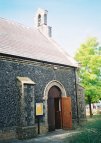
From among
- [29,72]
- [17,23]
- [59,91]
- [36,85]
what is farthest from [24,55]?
[17,23]

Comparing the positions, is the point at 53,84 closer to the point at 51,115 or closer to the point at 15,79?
the point at 51,115

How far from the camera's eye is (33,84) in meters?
14.6

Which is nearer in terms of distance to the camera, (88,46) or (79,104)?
(79,104)

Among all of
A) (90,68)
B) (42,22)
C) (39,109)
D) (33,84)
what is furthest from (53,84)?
(90,68)

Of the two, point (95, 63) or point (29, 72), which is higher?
point (95, 63)

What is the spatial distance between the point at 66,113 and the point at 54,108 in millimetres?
1009

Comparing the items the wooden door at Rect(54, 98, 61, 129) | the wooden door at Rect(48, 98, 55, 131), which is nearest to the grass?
the wooden door at Rect(48, 98, 55, 131)

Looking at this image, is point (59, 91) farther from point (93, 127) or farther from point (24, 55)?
point (93, 127)

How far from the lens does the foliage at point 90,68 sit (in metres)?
26.6

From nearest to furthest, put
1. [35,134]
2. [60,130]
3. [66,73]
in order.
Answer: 1. [35,134]
2. [60,130]
3. [66,73]

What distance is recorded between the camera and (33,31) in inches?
838

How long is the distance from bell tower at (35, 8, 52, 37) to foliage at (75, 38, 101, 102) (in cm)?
685

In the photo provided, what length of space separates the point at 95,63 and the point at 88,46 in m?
2.50

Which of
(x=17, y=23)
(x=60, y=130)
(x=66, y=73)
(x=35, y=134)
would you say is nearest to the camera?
(x=35, y=134)
